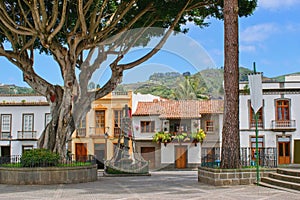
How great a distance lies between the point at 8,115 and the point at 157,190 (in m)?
28.3

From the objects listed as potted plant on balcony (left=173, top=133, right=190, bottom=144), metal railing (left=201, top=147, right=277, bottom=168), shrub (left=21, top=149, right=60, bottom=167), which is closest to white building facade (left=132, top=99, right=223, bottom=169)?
potted plant on balcony (left=173, top=133, right=190, bottom=144)

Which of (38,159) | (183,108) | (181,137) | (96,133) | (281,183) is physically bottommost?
(281,183)

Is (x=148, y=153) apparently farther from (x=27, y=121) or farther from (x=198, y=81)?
(x=198, y=81)

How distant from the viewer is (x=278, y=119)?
113 ft

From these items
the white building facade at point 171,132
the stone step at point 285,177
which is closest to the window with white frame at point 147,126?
the white building facade at point 171,132

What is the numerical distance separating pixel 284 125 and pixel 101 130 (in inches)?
616

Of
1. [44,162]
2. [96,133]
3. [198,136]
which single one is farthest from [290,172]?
[96,133]

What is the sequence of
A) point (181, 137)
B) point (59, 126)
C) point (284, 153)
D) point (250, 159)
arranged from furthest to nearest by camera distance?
1. point (181, 137)
2. point (284, 153)
3. point (59, 126)
4. point (250, 159)

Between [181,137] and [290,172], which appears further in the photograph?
[181,137]

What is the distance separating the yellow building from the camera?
118ft

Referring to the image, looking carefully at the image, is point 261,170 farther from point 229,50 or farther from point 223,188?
point 229,50

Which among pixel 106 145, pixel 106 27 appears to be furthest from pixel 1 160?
pixel 106 145

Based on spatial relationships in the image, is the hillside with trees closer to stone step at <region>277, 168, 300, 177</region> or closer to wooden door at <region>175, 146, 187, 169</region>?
stone step at <region>277, 168, 300, 177</region>

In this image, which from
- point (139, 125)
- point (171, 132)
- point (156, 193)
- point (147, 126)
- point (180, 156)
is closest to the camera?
point (156, 193)
